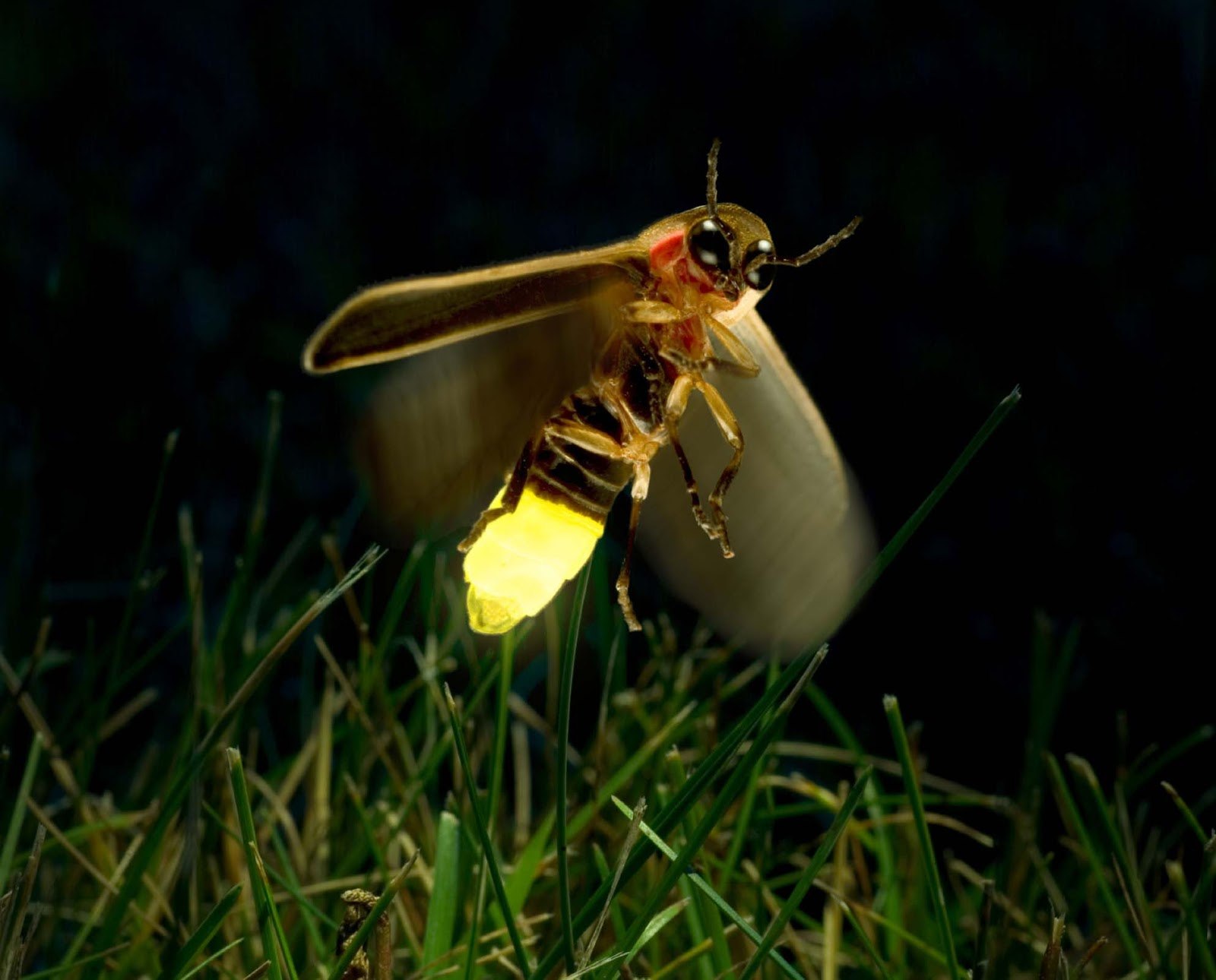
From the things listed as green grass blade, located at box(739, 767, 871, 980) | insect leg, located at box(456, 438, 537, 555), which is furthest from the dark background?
green grass blade, located at box(739, 767, 871, 980)

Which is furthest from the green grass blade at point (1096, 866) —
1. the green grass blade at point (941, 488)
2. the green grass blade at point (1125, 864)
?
the green grass blade at point (941, 488)

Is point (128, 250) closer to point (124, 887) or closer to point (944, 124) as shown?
point (944, 124)

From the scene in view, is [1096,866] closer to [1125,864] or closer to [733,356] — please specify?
[1125,864]

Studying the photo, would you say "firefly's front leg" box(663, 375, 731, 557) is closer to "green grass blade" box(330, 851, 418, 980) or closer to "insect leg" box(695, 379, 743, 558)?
"insect leg" box(695, 379, 743, 558)

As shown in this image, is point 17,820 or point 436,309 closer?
point 436,309

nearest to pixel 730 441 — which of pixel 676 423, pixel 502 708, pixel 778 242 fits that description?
pixel 676 423

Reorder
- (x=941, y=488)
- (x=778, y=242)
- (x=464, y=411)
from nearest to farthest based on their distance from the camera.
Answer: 1. (x=941, y=488)
2. (x=464, y=411)
3. (x=778, y=242)
